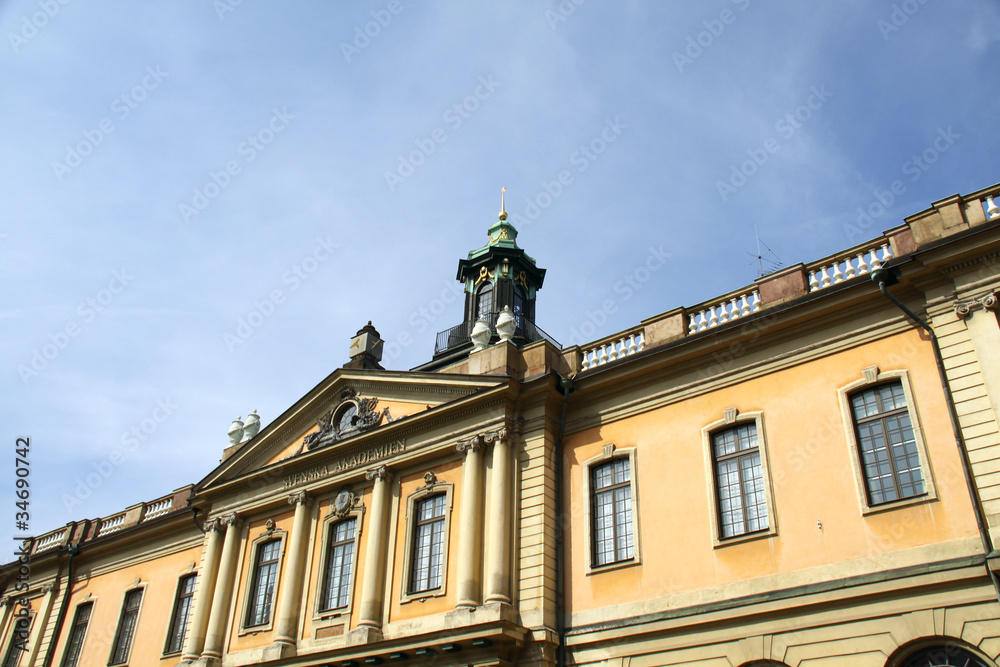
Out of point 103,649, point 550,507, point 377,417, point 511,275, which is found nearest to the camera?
point 550,507

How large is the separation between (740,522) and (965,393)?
4505mm

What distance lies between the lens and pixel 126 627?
27.0 m

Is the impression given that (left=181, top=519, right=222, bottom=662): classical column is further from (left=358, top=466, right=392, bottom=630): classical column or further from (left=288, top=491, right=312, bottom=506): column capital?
(left=358, top=466, right=392, bottom=630): classical column

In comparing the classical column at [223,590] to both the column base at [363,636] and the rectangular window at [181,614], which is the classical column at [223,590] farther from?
the column base at [363,636]

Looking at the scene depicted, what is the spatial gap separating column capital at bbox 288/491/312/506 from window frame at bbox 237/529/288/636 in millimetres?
986

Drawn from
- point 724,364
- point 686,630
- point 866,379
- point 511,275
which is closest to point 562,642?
point 686,630

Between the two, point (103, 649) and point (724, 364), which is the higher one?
point (724, 364)

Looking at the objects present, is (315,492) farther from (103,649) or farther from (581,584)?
(103,649)

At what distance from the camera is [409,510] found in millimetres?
20656

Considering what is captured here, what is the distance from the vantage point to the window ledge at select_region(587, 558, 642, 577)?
17.2 m

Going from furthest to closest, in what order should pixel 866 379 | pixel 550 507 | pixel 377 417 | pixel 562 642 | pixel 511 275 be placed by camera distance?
pixel 511 275
pixel 377 417
pixel 550 507
pixel 562 642
pixel 866 379

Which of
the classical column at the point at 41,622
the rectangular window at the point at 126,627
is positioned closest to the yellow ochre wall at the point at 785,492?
the rectangular window at the point at 126,627

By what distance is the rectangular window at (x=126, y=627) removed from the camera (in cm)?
2633

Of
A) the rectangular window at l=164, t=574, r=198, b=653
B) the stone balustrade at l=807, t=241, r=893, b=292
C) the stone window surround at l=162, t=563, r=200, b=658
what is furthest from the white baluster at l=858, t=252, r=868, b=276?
the rectangular window at l=164, t=574, r=198, b=653
